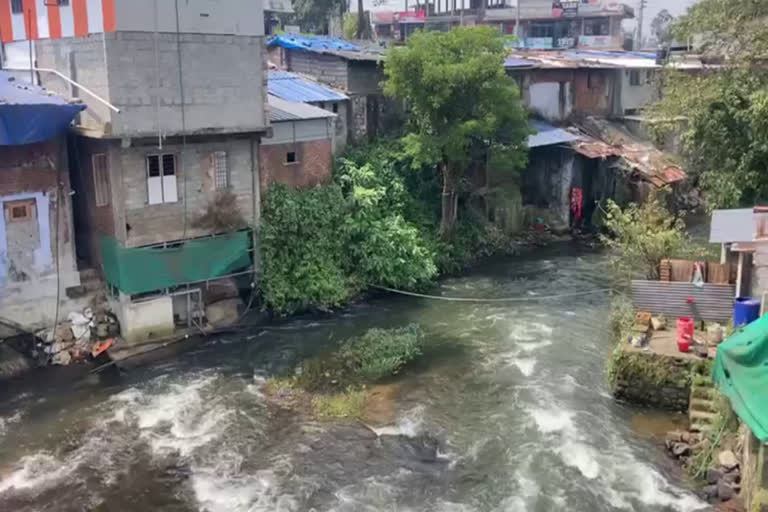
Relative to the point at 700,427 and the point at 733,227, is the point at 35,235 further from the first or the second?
the point at 733,227

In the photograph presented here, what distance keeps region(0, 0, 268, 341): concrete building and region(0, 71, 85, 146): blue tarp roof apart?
0.76m

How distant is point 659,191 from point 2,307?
22.3 meters

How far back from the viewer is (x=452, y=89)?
23125mm

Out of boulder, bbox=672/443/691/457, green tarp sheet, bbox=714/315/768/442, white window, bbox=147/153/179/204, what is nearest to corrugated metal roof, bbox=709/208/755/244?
green tarp sheet, bbox=714/315/768/442

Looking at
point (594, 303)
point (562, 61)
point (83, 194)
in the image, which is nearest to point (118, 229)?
point (83, 194)

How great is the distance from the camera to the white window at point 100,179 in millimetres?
19016

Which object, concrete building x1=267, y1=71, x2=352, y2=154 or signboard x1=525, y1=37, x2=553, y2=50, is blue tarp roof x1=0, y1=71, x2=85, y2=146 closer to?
concrete building x1=267, y1=71, x2=352, y2=154

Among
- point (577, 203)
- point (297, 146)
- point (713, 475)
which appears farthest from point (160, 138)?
point (577, 203)

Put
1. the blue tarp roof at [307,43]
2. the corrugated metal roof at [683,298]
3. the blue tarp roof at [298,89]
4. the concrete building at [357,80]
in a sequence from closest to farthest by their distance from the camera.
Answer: the corrugated metal roof at [683,298]
the blue tarp roof at [298,89]
the concrete building at [357,80]
the blue tarp roof at [307,43]

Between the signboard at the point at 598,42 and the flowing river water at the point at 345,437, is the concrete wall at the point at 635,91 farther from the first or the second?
the flowing river water at the point at 345,437

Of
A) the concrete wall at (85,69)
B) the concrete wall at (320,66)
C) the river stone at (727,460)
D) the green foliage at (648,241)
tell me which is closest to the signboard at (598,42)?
the concrete wall at (320,66)

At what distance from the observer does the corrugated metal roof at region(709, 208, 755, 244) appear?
14492 mm

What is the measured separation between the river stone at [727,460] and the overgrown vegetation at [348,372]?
6839 mm

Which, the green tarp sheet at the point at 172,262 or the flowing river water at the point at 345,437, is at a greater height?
the green tarp sheet at the point at 172,262
